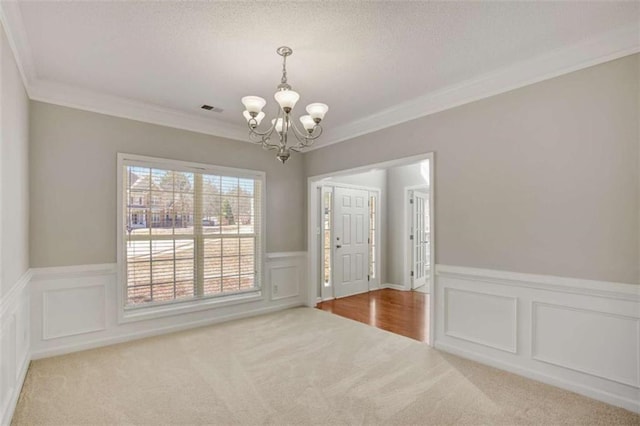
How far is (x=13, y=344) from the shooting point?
2.39 m

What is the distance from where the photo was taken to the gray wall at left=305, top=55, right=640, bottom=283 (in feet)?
7.87

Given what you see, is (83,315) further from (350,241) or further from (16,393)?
(350,241)

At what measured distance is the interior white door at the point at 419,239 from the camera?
21.8ft

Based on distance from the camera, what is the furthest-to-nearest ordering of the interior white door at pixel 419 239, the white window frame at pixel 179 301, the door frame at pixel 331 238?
the interior white door at pixel 419 239, the door frame at pixel 331 238, the white window frame at pixel 179 301

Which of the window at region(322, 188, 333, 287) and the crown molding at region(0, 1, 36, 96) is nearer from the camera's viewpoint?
the crown molding at region(0, 1, 36, 96)

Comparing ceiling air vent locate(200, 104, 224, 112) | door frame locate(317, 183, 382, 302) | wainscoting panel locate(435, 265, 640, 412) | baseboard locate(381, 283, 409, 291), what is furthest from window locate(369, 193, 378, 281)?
ceiling air vent locate(200, 104, 224, 112)

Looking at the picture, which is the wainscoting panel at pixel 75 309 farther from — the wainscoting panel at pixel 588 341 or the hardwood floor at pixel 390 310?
the wainscoting panel at pixel 588 341

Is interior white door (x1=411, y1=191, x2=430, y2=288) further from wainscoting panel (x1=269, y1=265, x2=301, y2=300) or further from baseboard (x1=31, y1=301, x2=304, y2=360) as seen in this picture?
baseboard (x1=31, y1=301, x2=304, y2=360)

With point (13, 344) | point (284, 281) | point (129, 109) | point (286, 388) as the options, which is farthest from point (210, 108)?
point (286, 388)

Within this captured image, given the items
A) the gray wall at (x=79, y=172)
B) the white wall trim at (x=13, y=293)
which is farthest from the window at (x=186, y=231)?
the white wall trim at (x=13, y=293)

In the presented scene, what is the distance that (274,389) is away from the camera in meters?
2.62

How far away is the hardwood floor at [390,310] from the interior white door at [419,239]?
23.0 inches

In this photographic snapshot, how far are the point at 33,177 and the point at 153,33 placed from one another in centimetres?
200

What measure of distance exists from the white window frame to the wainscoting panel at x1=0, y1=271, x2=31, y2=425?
2.67ft
